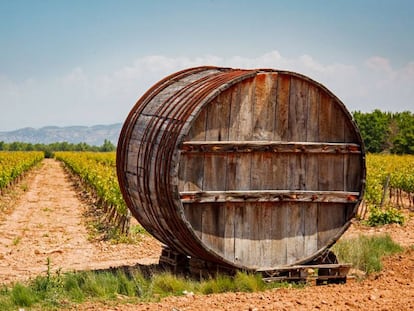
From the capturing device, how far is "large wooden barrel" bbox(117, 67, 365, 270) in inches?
288

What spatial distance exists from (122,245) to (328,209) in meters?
6.43

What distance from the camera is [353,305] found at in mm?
6539

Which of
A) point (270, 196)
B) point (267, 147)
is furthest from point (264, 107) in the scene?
point (270, 196)

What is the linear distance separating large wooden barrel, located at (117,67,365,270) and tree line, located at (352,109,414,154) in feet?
216

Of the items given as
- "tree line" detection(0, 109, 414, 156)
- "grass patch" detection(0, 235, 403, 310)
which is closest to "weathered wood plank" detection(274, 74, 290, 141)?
"grass patch" detection(0, 235, 403, 310)

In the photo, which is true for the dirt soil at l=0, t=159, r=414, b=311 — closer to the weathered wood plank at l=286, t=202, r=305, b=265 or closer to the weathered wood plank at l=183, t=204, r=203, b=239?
the weathered wood plank at l=286, t=202, r=305, b=265

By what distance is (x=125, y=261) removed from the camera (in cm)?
1096

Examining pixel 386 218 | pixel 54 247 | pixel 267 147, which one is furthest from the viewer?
pixel 386 218

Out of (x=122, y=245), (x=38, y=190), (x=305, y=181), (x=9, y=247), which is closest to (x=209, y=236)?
(x=305, y=181)

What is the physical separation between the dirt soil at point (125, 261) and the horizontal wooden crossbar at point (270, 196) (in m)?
1.04

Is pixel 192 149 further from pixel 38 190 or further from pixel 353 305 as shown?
pixel 38 190

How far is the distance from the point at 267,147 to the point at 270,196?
0.58 m

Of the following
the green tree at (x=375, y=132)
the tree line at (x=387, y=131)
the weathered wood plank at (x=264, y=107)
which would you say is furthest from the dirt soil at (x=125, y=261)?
the green tree at (x=375, y=132)

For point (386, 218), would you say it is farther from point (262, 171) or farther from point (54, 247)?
point (262, 171)
